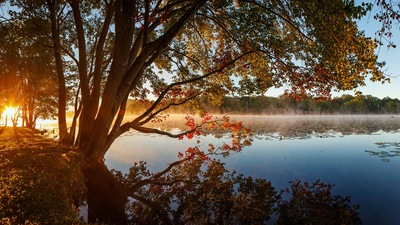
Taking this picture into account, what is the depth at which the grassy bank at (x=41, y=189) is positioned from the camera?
488cm

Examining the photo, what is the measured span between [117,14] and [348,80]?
30.2 feet

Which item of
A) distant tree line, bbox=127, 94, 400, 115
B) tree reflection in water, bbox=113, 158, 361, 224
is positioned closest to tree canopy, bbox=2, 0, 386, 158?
tree reflection in water, bbox=113, 158, 361, 224

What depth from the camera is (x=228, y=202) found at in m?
10.0

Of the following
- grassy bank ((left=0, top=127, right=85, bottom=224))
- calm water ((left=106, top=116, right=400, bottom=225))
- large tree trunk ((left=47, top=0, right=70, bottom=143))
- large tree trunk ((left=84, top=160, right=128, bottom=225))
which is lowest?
calm water ((left=106, top=116, right=400, bottom=225))

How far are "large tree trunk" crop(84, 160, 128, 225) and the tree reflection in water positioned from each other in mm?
480

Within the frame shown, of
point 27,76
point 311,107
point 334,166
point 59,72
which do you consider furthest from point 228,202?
point 311,107

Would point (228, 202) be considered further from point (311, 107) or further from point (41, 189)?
point (311, 107)

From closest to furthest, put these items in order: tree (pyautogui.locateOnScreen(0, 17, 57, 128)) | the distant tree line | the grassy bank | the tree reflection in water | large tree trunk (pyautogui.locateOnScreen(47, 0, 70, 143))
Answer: the grassy bank, the tree reflection in water, large tree trunk (pyautogui.locateOnScreen(47, 0, 70, 143)), tree (pyautogui.locateOnScreen(0, 17, 57, 128)), the distant tree line

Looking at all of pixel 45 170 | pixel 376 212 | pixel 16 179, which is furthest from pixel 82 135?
pixel 376 212

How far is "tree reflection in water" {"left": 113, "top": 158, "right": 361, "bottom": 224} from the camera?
8734 mm

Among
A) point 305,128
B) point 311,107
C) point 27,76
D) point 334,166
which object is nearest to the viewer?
point 334,166

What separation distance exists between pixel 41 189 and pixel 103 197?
128 inches

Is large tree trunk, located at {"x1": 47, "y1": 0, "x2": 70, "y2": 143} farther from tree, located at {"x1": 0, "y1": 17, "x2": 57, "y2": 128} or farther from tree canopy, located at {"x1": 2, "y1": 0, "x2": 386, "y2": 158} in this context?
tree, located at {"x1": 0, "y1": 17, "x2": 57, "y2": 128}

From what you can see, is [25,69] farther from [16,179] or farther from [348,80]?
[348,80]
